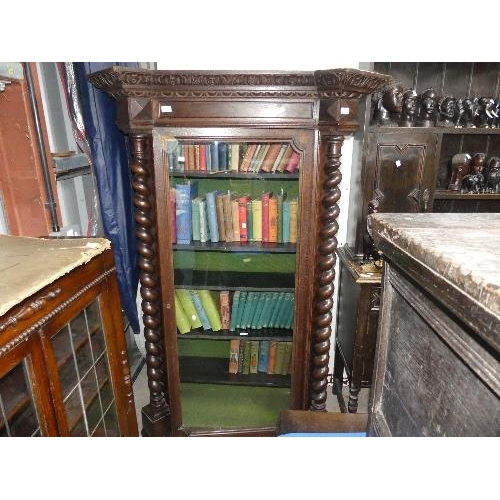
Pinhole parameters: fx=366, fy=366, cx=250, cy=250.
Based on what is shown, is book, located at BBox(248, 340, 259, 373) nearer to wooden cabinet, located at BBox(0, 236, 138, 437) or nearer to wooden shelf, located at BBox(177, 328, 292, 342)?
wooden shelf, located at BBox(177, 328, 292, 342)

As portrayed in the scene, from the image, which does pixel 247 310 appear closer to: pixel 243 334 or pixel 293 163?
pixel 243 334

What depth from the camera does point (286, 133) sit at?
156 centimetres

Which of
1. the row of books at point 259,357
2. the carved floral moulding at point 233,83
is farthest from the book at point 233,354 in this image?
the carved floral moulding at point 233,83

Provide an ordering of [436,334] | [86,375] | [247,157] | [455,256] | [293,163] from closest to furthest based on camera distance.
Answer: [455,256], [436,334], [86,375], [293,163], [247,157]

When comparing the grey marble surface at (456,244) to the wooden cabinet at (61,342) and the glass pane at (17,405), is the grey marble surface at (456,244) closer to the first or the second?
the wooden cabinet at (61,342)

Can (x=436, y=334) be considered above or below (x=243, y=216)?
above

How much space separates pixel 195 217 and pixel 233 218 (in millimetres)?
198

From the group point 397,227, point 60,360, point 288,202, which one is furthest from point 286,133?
point 60,360

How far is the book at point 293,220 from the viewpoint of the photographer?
1798 millimetres

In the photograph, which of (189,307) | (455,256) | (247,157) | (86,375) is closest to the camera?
(455,256)

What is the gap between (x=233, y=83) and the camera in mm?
1457

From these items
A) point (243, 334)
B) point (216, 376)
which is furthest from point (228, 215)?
point (216, 376)

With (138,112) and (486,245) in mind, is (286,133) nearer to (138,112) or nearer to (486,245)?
(138,112)

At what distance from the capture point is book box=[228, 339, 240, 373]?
2.15 metres
